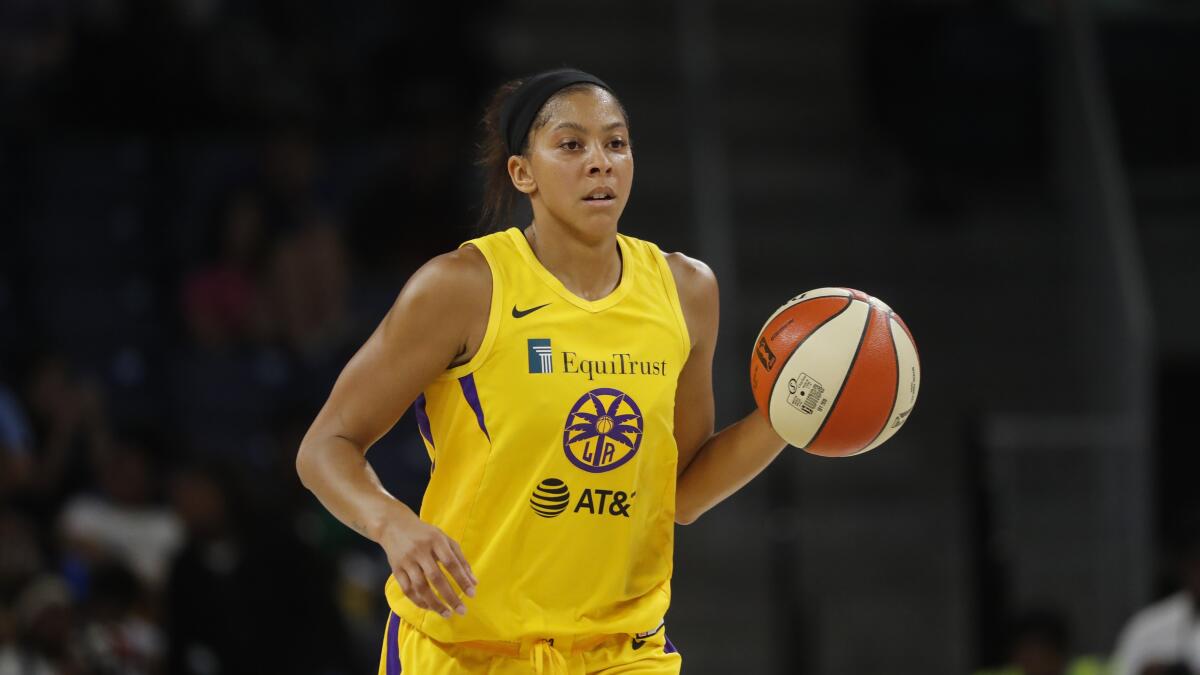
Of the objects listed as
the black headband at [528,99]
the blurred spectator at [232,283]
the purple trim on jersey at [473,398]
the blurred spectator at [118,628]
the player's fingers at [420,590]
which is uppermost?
the blurred spectator at [232,283]

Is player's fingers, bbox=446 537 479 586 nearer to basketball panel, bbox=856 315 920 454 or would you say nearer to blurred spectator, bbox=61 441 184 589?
basketball panel, bbox=856 315 920 454

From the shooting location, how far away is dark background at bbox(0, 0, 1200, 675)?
806 cm

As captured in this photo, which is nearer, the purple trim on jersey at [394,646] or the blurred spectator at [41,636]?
the purple trim on jersey at [394,646]

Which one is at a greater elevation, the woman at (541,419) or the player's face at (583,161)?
the player's face at (583,161)

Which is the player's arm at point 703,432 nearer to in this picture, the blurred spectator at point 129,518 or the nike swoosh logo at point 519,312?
the nike swoosh logo at point 519,312

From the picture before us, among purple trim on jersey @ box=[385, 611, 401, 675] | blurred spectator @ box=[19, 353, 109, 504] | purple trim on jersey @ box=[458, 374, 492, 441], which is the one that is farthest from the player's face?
blurred spectator @ box=[19, 353, 109, 504]

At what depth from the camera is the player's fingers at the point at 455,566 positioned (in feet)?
11.0

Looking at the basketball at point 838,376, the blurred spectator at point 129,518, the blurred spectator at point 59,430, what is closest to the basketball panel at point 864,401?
the basketball at point 838,376

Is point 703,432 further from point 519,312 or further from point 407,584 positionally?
point 407,584

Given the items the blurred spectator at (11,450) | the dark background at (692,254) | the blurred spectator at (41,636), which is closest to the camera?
the blurred spectator at (41,636)

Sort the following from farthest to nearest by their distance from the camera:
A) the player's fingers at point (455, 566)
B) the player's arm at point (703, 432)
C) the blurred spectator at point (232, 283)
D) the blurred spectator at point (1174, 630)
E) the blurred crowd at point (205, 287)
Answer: the blurred spectator at point (232, 283)
the blurred crowd at point (205, 287)
the blurred spectator at point (1174, 630)
the player's arm at point (703, 432)
the player's fingers at point (455, 566)

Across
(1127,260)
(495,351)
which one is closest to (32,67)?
(1127,260)

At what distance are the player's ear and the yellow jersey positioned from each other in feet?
0.58

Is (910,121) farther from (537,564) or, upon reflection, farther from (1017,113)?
(537,564)
